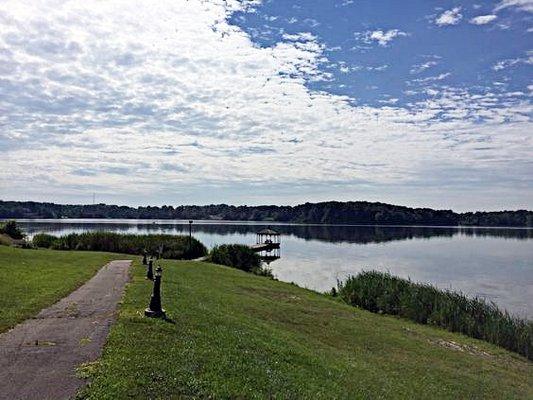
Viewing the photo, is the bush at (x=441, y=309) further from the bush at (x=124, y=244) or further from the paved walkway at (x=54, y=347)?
the bush at (x=124, y=244)

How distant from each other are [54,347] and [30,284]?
9256 mm

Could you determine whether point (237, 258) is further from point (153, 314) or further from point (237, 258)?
point (153, 314)

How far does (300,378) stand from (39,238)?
137 feet

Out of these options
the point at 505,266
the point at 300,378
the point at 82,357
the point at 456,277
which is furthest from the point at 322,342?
the point at 505,266

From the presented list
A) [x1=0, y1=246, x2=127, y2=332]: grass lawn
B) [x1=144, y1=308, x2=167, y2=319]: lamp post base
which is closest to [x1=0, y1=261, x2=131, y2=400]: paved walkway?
[x1=0, y1=246, x2=127, y2=332]: grass lawn

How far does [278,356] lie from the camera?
1177 centimetres

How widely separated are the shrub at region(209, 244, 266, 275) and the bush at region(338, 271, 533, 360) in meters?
12.4

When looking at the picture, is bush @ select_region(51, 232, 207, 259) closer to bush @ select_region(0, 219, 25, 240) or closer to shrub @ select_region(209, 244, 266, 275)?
shrub @ select_region(209, 244, 266, 275)

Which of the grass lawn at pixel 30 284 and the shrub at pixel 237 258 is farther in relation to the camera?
the shrub at pixel 237 258

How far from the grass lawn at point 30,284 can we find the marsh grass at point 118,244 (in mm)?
17473

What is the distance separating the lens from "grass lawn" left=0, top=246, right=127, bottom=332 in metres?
12.9

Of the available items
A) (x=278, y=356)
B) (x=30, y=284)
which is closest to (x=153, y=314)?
(x=278, y=356)

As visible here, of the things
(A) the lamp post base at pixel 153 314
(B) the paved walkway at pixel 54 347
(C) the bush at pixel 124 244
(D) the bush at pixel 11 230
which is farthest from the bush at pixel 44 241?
(A) the lamp post base at pixel 153 314

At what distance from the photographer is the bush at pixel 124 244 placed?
4534 centimetres
